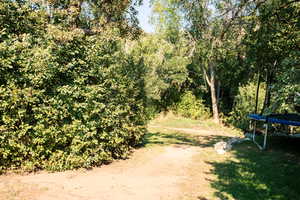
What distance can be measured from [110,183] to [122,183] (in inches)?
11.6

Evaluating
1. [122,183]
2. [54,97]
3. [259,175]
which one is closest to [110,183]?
[122,183]

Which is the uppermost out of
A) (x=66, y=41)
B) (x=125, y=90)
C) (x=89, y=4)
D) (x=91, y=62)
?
(x=89, y=4)

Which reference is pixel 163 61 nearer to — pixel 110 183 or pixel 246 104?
pixel 246 104

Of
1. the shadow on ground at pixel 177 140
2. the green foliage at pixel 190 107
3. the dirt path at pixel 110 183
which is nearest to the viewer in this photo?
the dirt path at pixel 110 183

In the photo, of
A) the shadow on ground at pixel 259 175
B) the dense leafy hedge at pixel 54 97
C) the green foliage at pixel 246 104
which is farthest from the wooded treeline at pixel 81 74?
the green foliage at pixel 246 104

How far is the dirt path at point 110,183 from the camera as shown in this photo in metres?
5.27

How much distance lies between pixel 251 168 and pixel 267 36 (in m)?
4.57

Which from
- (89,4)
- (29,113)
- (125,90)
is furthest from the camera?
(89,4)

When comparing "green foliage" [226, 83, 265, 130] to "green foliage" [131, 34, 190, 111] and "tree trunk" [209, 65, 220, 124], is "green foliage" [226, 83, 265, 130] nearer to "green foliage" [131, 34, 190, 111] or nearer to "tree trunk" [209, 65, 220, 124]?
"tree trunk" [209, 65, 220, 124]

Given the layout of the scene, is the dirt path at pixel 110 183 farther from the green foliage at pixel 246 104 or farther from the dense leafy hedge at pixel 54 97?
the green foliage at pixel 246 104

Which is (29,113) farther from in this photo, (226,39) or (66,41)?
(226,39)

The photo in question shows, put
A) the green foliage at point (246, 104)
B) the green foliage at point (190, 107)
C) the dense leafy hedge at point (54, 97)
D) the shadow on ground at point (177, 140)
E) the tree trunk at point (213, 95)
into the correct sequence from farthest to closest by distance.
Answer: the green foliage at point (190, 107), the tree trunk at point (213, 95), the green foliage at point (246, 104), the shadow on ground at point (177, 140), the dense leafy hedge at point (54, 97)

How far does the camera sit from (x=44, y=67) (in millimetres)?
6395

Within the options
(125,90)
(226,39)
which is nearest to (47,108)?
(125,90)
